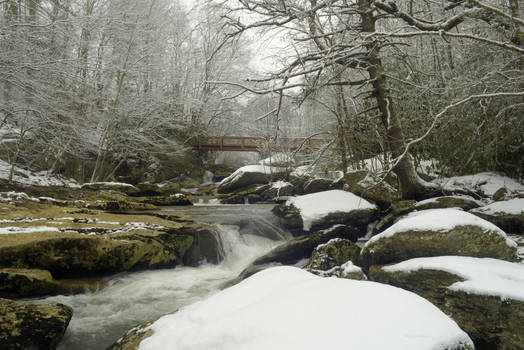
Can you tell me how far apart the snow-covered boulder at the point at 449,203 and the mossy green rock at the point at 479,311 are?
3.34 m

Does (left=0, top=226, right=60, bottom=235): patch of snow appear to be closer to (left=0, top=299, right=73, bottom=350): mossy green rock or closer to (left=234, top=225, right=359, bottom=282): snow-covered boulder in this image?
(left=0, top=299, right=73, bottom=350): mossy green rock

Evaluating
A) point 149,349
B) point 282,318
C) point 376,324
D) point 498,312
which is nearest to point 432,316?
point 376,324

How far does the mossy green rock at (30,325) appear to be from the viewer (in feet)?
7.97

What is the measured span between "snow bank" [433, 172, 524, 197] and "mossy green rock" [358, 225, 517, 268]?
12.1 feet

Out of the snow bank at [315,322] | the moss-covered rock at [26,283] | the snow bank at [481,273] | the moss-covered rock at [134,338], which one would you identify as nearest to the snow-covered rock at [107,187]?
the moss-covered rock at [26,283]

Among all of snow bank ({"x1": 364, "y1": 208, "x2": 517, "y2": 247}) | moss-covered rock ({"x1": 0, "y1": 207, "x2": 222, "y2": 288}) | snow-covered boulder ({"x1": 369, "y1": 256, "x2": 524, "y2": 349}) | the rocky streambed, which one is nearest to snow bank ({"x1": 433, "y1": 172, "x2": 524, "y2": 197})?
the rocky streambed

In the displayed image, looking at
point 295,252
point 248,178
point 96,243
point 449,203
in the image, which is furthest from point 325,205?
point 248,178

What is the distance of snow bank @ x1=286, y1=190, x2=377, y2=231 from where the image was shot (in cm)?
654

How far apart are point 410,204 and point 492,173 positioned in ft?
10.2

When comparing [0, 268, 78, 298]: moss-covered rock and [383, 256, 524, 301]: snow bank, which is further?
[0, 268, 78, 298]: moss-covered rock

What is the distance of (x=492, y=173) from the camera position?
7.50 meters

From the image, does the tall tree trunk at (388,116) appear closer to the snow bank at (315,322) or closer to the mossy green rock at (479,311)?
the mossy green rock at (479,311)

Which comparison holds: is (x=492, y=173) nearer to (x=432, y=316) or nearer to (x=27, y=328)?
(x=432, y=316)

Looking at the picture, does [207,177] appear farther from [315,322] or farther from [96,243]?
[315,322]
